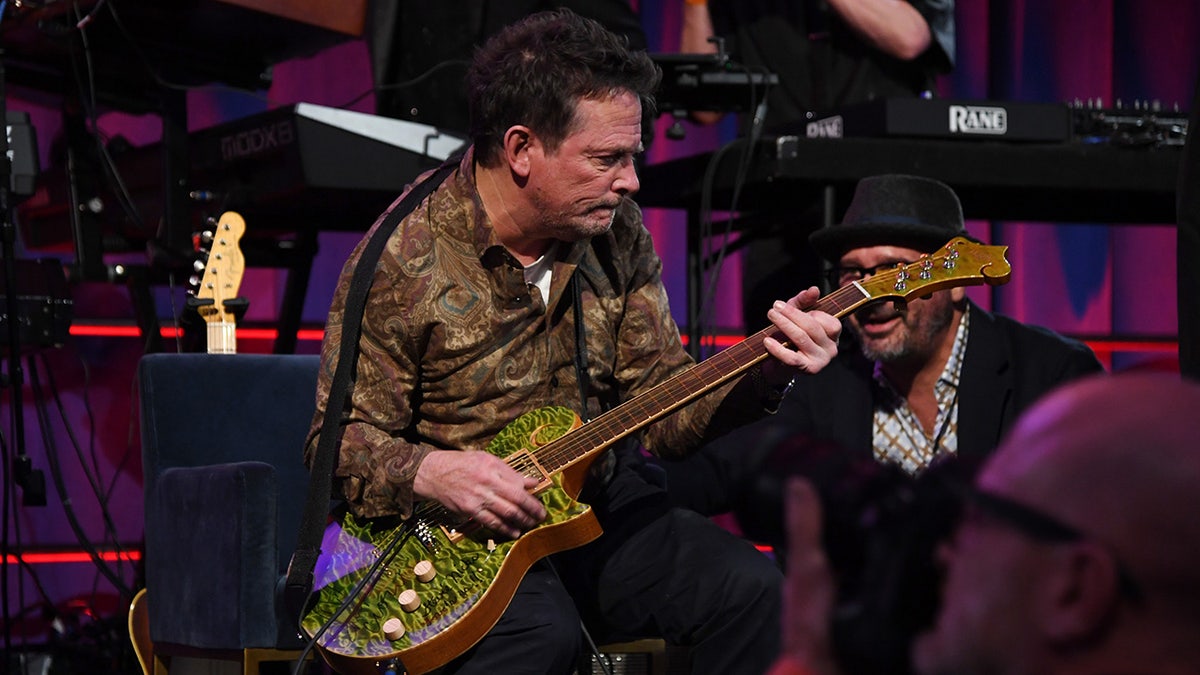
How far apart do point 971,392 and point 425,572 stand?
144 cm

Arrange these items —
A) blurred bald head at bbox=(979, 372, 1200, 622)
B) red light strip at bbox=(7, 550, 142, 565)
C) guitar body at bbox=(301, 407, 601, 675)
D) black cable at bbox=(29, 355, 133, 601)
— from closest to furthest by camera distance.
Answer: blurred bald head at bbox=(979, 372, 1200, 622) → guitar body at bbox=(301, 407, 601, 675) → black cable at bbox=(29, 355, 133, 601) → red light strip at bbox=(7, 550, 142, 565)

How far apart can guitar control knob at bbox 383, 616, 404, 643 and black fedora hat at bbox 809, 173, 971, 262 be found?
145 centimetres

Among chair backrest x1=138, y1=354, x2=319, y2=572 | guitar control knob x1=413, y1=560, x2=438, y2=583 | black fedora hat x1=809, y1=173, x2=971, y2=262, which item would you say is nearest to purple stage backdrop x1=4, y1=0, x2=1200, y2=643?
chair backrest x1=138, y1=354, x2=319, y2=572

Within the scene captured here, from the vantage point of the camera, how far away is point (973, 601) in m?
0.63

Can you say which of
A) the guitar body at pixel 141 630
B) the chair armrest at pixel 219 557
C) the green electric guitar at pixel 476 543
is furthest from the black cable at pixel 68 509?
the green electric guitar at pixel 476 543

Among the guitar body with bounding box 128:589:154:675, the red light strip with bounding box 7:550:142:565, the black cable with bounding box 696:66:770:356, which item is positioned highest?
the black cable with bounding box 696:66:770:356

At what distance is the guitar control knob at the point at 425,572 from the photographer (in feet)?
7.86

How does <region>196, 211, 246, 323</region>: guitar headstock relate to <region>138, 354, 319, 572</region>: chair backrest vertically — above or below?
above

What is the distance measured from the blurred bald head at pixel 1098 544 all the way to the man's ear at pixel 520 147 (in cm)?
210

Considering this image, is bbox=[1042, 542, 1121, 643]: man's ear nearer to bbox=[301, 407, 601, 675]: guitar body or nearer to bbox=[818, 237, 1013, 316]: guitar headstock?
bbox=[301, 407, 601, 675]: guitar body

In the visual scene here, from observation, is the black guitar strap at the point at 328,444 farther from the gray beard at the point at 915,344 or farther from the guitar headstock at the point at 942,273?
the gray beard at the point at 915,344

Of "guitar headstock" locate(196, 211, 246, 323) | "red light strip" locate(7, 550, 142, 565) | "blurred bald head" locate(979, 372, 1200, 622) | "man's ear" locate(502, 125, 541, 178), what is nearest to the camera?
"blurred bald head" locate(979, 372, 1200, 622)

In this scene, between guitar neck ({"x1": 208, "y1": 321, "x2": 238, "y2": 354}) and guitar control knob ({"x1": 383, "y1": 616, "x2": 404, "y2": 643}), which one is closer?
guitar control knob ({"x1": 383, "y1": 616, "x2": 404, "y2": 643})

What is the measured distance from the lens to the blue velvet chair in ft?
8.75
